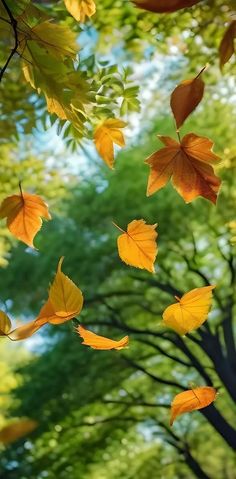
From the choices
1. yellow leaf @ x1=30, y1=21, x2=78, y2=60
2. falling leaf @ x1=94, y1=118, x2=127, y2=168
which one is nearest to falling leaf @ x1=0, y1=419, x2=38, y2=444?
yellow leaf @ x1=30, y1=21, x2=78, y2=60

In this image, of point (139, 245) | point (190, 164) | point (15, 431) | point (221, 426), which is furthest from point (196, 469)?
point (15, 431)

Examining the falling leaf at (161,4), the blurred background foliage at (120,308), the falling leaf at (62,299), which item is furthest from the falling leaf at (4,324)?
the blurred background foliage at (120,308)

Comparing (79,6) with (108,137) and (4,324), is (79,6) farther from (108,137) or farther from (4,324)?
(4,324)

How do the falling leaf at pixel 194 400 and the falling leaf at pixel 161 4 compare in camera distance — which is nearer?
the falling leaf at pixel 161 4

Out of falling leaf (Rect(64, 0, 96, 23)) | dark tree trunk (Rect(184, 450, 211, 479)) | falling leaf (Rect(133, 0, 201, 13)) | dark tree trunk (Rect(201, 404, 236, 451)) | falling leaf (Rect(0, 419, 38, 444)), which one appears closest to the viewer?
falling leaf (Rect(0, 419, 38, 444))

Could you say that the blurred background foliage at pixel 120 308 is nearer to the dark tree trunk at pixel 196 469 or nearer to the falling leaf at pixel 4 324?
the dark tree trunk at pixel 196 469

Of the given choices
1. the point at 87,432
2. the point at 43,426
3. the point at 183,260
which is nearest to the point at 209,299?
the point at 183,260

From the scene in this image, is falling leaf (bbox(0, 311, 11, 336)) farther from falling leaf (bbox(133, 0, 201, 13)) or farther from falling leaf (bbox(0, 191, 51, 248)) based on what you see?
falling leaf (bbox(133, 0, 201, 13))
